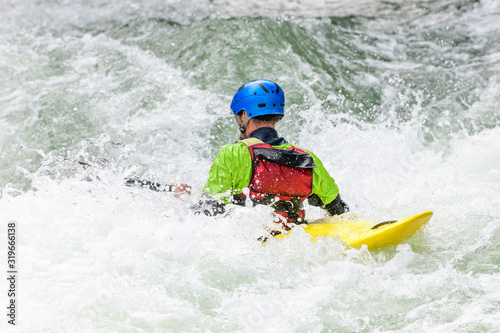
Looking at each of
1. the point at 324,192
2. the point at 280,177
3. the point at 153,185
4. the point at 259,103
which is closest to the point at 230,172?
the point at 280,177

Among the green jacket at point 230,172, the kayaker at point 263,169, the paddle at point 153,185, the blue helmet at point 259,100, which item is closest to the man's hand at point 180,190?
the paddle at point 153,185

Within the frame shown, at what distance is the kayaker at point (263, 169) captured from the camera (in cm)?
370

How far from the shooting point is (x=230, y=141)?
7016 mm

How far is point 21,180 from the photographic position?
650 cm

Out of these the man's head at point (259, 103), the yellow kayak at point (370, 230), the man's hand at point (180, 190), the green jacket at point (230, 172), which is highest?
the man's head at point (259, 103)

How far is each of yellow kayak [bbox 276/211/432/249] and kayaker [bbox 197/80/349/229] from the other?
19 centimetres

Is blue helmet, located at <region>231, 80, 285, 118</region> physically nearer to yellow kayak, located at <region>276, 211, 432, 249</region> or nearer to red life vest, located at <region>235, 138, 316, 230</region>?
red life vest, located at <region>235, 138, 316, 230</region>

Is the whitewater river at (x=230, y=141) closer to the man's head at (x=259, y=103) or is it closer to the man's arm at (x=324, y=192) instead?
the man's arm at (x=324, y=192)

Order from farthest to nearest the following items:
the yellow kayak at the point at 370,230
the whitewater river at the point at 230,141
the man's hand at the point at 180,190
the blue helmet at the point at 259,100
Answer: the man's hand at the point at 180,190 → the blue helmet at the point at 259,100 → the yellow kayak at the point at 370,230 → the whitewater river at the point at 230,141

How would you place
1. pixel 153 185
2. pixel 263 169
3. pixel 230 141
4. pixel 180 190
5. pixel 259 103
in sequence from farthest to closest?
pixel 230 141 < pixel 153 185 < pixel 180 190 < pixel 259 103 < pixel 263 169

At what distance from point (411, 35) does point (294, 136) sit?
12.9 ft

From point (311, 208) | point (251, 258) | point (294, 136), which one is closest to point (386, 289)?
point (251, 258)

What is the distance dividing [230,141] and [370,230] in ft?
11.6

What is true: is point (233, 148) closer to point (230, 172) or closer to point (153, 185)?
point (230, 172)
